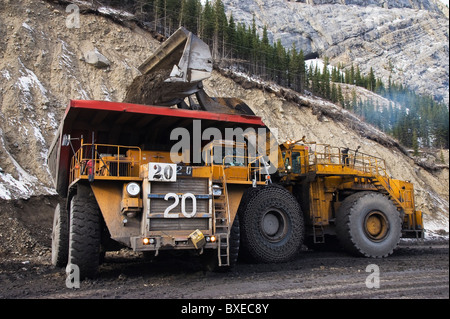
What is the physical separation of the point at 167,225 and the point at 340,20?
137m

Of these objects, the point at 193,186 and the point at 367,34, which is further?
the point at 367,34

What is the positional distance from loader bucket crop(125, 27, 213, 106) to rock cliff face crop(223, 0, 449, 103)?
339ft

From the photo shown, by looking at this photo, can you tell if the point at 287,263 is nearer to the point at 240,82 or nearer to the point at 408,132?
the point at 240,82

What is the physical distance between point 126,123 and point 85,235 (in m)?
2.80

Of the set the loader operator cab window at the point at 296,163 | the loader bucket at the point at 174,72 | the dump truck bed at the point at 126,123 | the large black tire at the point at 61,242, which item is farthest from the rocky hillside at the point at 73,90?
the loader operator cab window at the point at 296,163

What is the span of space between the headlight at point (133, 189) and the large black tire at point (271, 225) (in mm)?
3546

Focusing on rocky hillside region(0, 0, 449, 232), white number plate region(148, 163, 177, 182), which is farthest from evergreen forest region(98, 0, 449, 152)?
white number plate region(148, 163, 177, 182)

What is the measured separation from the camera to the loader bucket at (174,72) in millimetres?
9797

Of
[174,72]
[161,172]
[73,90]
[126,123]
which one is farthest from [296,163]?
[73,90]

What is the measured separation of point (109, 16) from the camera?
2642 centimetres

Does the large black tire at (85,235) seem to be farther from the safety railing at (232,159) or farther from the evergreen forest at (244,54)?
the evergreen forest at (244,54)

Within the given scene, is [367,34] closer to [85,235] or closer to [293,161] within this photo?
[293,161]

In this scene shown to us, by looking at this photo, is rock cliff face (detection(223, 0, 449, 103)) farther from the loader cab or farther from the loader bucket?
the loader bucket

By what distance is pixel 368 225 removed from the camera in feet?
41.0
